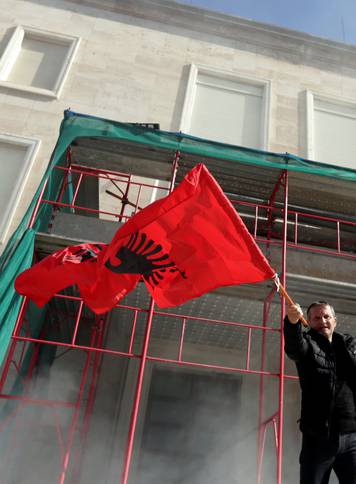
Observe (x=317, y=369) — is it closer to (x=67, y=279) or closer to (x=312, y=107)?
(x=67, y=279)

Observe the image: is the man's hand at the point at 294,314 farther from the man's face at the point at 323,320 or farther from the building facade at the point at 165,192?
the building facade at the point at 165,192

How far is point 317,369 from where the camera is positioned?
3.24m

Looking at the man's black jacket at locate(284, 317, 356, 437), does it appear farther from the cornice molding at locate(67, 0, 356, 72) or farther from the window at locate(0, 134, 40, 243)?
the cornice molding at locate(67, 0, 356, 72)

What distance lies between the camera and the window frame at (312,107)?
35.6 ft

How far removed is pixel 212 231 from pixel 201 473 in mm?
5542

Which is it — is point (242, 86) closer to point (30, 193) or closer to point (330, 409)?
point (30, 193)

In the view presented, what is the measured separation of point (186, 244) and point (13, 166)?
6.52 meters

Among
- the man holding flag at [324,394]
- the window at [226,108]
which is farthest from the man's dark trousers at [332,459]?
the window at [226,108]

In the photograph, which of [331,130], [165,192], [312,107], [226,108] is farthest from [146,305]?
[312,107]

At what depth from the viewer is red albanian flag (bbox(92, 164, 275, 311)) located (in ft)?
13.9

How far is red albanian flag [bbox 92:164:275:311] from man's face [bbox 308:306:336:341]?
838 millimetres

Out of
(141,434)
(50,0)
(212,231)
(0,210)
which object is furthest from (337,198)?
(50,0)

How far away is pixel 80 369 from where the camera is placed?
827 centimetres

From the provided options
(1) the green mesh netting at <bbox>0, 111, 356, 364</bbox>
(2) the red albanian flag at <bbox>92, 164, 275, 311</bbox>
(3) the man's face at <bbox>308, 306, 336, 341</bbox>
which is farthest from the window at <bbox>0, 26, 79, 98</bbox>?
(3) the man's face at <bbox>308, 306, 336, 341</bbox>
